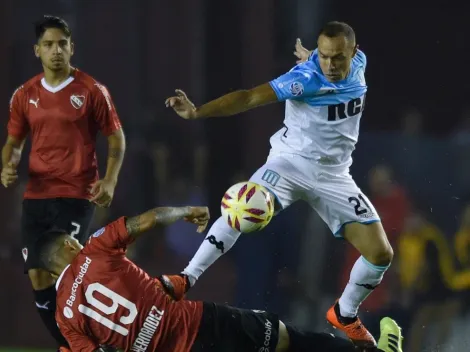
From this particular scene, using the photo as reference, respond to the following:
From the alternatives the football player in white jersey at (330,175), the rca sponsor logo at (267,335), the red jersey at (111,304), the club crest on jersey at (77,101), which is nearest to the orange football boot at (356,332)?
the football player in white jersey at (330,175)

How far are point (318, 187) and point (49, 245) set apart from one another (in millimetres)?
1477

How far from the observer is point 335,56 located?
548cm

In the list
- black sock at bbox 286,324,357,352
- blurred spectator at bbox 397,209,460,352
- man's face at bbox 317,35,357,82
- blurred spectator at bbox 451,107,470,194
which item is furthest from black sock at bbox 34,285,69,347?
blurred spectator at bbox 451,107,470,194

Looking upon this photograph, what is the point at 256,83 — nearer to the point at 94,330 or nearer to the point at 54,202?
the point at 54,202

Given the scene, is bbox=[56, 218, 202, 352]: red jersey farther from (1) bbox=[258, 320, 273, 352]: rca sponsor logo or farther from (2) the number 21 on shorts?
(1) bbox=[258, 320, 273, 352]: rca sponsor logo

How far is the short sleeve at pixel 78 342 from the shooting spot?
5.19 m

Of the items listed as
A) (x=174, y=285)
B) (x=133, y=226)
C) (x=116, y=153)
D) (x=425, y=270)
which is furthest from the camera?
(x=425, y=270)

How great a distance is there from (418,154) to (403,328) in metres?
1.30

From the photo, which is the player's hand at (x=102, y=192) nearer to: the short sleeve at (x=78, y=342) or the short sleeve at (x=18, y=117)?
the short sleeve at (x=18, y=117)

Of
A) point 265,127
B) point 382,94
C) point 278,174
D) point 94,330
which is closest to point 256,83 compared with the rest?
point 265,127

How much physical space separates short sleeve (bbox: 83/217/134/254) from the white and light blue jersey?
111cm

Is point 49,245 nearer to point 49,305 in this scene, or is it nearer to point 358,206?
point 49,305

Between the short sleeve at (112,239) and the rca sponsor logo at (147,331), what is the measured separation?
347mm

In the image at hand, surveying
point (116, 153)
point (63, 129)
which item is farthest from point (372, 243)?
point (63, 129)
